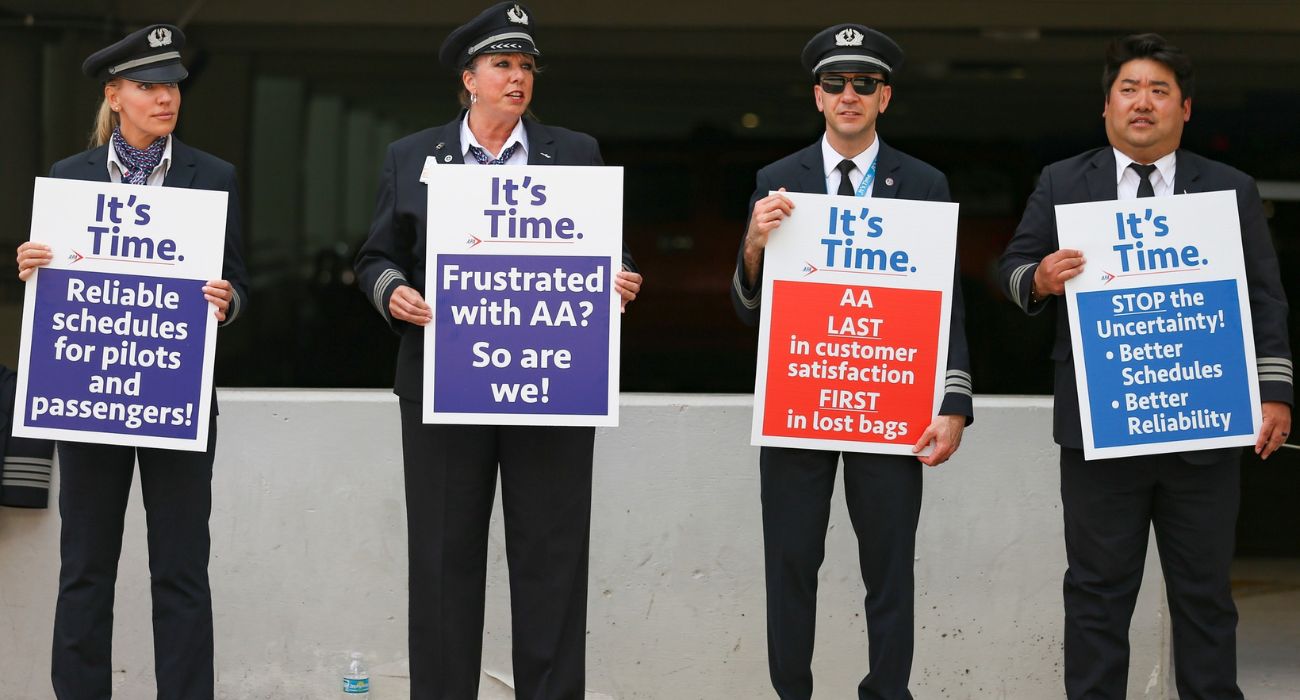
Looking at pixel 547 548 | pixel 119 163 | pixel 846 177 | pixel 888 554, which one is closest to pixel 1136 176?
pixel 846 177

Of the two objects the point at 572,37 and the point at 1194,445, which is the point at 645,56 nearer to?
the point at 572,37

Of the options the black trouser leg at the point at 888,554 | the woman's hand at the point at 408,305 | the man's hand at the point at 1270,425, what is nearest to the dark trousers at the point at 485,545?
the woman's hand at the point at 408,305

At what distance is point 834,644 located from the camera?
181 inches

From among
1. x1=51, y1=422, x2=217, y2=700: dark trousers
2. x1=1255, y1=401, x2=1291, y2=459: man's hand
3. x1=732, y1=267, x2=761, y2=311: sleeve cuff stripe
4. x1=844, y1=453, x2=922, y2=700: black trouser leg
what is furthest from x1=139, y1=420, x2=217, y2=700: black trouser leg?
x1=1255, y1=401, x2=1291, y2=459: man's hand

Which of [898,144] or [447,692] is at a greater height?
[898,144]

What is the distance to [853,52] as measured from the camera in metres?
3.56

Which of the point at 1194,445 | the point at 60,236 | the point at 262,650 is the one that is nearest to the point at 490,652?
the point at 262,650

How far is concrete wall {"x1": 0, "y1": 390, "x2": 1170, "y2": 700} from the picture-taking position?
4605mm

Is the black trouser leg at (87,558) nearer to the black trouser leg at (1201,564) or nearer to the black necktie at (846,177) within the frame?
the black necktie at (846,177)

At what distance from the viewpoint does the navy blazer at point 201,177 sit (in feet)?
12.6

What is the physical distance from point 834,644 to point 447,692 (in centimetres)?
136

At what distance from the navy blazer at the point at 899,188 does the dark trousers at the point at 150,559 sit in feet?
4.89

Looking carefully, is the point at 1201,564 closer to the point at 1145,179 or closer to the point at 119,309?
the point at 1145,179

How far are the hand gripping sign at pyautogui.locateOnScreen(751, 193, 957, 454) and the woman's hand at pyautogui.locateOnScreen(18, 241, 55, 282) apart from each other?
1786 mm
